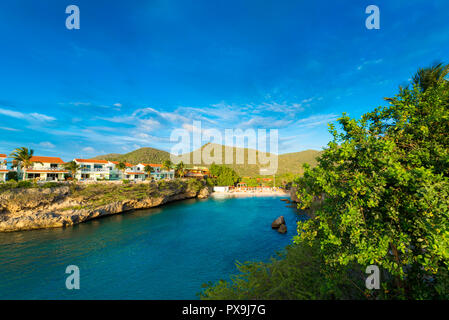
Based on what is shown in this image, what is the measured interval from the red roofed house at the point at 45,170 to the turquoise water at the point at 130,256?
19.6m

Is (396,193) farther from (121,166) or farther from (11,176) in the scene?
(121,166)

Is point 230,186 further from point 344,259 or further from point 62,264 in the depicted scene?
point 344,259

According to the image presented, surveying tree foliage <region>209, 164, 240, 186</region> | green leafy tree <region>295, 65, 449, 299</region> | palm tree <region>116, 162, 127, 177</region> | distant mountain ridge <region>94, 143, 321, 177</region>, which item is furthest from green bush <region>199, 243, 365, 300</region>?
distant mountain ridge <region>94, 143, 321, 177</region>

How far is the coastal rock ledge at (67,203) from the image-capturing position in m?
30.0

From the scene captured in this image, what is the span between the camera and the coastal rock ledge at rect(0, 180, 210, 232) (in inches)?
1182

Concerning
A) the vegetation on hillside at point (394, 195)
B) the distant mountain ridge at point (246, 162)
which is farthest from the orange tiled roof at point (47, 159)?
the distant mountain ridge at point (246, 162)

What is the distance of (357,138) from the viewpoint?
22.2 feet

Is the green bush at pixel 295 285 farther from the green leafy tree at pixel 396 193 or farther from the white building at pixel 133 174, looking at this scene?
the white building at pixel 133 174

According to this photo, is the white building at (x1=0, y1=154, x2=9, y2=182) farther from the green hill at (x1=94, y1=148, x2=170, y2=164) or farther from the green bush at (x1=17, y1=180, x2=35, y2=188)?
the green hill at (x1=94, y1=148, x2=170, y2=164)

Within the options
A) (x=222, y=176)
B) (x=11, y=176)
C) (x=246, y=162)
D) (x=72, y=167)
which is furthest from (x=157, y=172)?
(x=246, y=162)

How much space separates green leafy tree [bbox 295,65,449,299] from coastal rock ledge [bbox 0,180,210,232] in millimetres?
42646

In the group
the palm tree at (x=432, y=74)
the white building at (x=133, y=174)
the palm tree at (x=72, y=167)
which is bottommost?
the white building at (x=133, y=174)

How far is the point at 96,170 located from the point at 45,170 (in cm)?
1157
